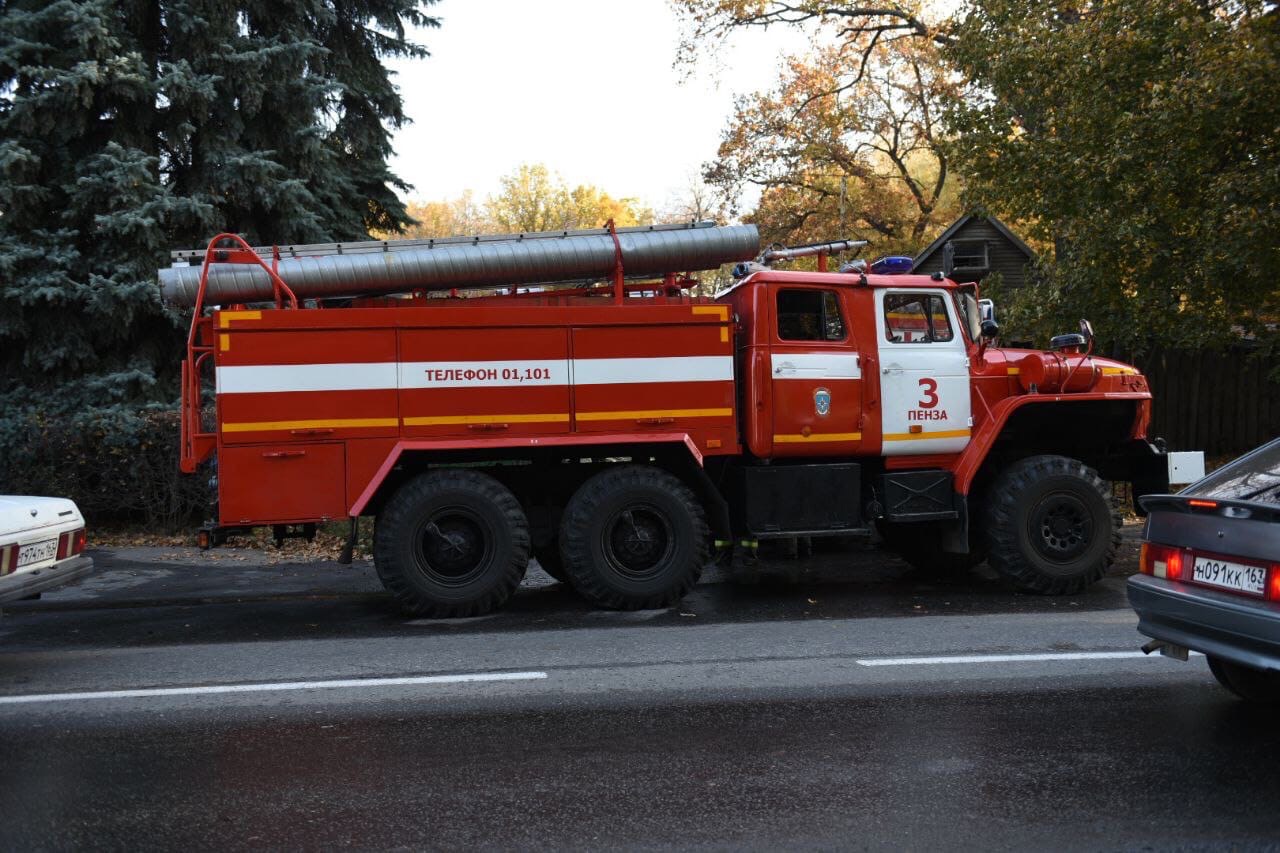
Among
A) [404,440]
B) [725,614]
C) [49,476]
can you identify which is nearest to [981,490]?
[725,614]

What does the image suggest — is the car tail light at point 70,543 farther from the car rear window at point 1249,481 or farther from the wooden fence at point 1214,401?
the wooden fence at point 1214,401

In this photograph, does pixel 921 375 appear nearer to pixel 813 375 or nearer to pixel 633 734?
pixel 813 375

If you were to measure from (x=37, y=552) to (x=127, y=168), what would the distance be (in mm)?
8137

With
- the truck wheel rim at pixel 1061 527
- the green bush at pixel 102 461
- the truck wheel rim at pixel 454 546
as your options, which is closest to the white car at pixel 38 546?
the truck wheel rim at pixel 454 546

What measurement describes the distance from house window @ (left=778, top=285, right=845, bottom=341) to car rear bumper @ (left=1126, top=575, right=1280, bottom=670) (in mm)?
3926

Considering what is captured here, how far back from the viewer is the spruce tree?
12914 millimetres

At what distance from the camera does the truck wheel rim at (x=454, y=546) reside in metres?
7.87

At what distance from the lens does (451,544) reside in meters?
7.88

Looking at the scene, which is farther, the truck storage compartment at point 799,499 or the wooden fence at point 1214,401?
the wooden fence at point 1214,401

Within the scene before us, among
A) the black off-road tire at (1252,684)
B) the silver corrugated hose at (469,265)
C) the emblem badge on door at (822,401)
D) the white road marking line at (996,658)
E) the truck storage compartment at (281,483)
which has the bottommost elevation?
the white road marking line at (996,658)

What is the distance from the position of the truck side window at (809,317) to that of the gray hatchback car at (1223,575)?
3807 millimetres

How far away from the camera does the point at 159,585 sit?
9914 millimetres

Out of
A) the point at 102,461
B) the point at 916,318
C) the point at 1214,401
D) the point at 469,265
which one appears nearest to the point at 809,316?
the point at 916,318

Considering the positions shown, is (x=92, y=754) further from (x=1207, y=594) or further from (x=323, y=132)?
(x=323, y=132)
